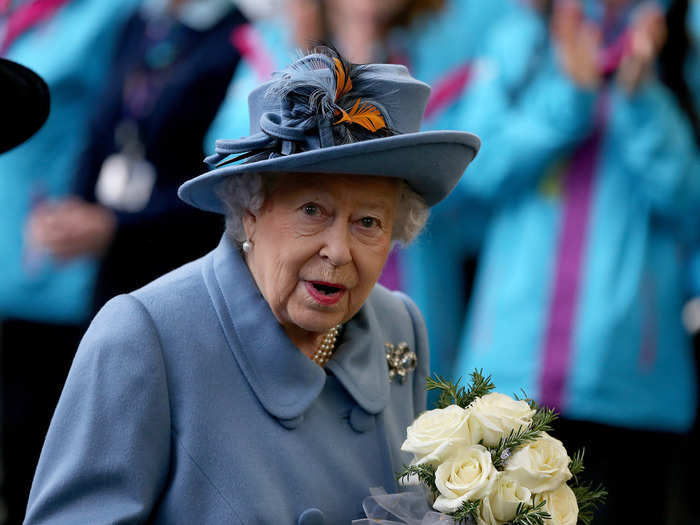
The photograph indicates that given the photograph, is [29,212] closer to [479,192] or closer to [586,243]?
[479,192]

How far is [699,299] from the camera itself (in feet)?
13.1

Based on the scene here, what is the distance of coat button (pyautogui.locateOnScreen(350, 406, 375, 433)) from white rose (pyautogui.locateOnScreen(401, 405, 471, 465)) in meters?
0.29

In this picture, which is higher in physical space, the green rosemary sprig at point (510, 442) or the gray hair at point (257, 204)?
the gray hair at point (257, 204)

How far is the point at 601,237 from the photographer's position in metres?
3.92

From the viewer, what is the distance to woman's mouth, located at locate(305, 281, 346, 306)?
89.6 inches

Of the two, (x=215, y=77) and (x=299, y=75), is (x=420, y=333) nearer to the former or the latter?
(x=299, y=75)

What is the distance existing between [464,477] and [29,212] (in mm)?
3199

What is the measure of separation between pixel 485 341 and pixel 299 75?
7.07 ft

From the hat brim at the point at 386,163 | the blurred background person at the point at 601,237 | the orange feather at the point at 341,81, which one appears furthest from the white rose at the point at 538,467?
the blurred background person at the point at 601,237

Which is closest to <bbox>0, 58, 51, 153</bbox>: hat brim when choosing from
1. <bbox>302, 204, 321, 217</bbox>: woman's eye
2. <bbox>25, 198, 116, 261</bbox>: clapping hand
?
<bbox>302, 204, 321, 217</bbox>: woman's eye

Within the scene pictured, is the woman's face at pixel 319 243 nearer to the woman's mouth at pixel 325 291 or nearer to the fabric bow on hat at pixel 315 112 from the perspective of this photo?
the woman's mouth at pixel 325 291

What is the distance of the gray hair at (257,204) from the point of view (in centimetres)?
Result: 230

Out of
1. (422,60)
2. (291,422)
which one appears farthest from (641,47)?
(291,422)

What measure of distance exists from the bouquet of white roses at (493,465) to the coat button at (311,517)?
0.75ft
